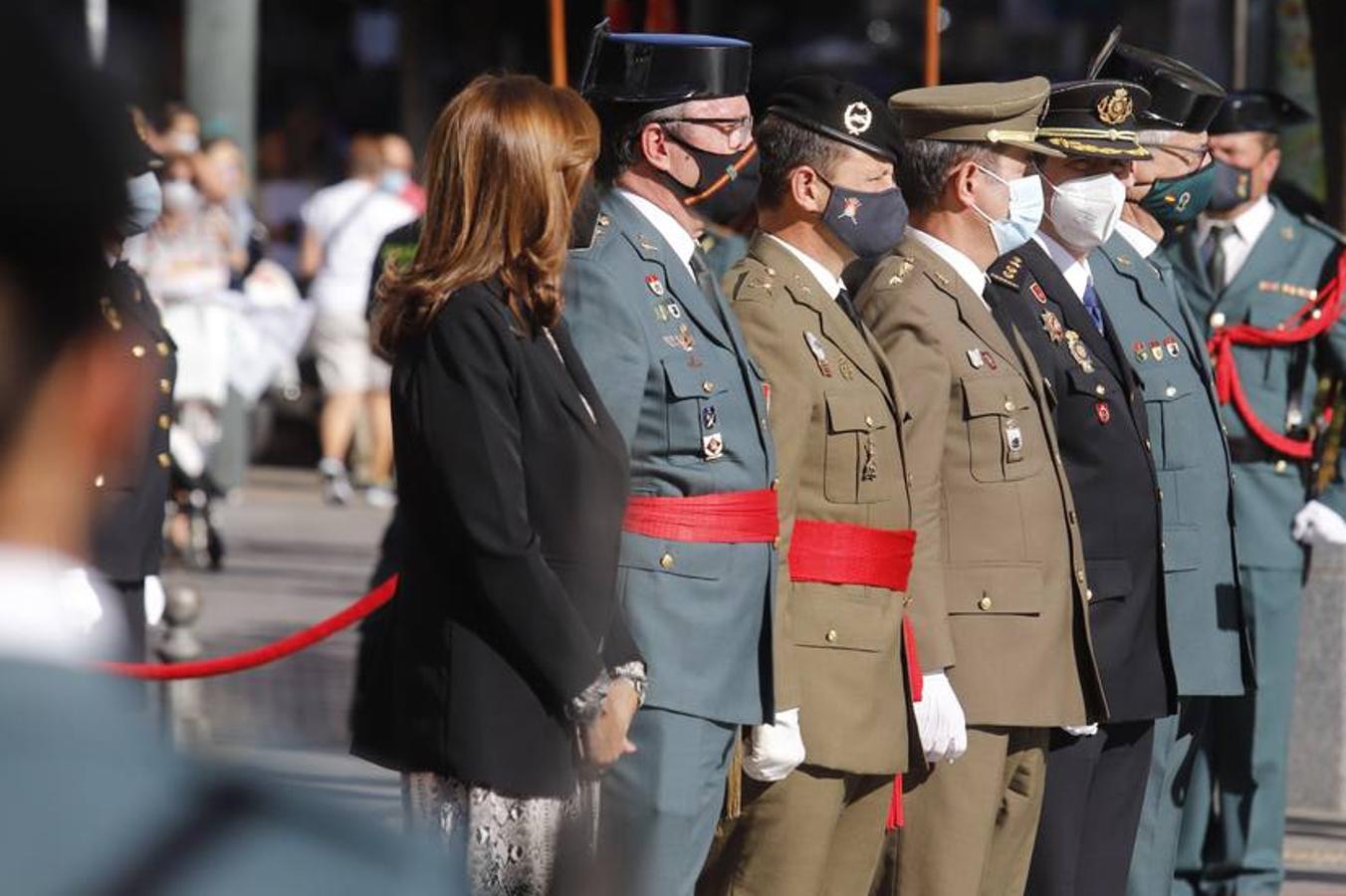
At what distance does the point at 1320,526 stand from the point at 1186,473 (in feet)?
4.15

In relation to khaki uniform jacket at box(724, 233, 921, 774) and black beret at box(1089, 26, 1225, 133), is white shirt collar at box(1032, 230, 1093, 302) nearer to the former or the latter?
black beret at box(1089, 26, 1225, 133)

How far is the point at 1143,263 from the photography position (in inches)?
228

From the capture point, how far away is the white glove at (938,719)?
473 centimetres

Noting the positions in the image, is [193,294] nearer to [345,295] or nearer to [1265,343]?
[345,295]

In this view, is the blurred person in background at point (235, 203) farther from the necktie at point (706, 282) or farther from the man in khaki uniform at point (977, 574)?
the necktie at point (706, 282)

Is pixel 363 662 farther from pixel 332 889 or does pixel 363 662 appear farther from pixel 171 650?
pixel 171 650

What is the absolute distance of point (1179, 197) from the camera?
20.1ft

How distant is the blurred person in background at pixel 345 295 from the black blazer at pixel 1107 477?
31.9 ft

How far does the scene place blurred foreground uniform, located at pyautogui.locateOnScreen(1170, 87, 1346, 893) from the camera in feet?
22.0

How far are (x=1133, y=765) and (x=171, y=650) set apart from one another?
3717mm

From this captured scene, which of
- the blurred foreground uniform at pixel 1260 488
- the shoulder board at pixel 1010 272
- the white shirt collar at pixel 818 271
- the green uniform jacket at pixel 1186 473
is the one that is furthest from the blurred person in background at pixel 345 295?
the white shirt collar at pixel 818 271

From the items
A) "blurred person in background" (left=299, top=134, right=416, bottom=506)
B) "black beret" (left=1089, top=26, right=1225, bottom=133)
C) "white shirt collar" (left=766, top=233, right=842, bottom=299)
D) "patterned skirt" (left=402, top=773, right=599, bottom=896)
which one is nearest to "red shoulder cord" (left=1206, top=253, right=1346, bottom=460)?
"black beret" (left=1089, top=26, right=1225, bottom=133)

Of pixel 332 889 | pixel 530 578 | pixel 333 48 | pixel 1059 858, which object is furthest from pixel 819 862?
pixel 333 48

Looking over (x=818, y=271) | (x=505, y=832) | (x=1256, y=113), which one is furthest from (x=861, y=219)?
(x=1256, y=113)
